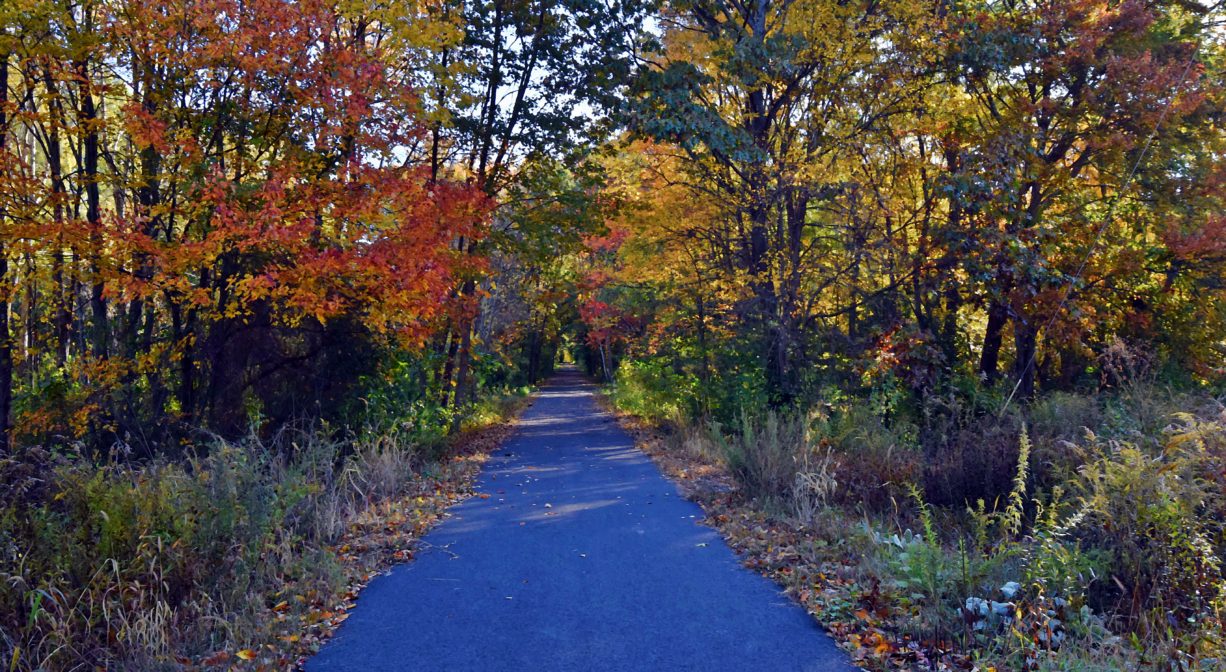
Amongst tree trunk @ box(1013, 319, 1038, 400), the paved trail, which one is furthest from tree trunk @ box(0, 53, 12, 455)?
tree trunk @ box(1013, 319, 1038, 400)

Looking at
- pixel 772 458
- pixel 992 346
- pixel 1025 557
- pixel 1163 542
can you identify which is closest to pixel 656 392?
pixel 992 346

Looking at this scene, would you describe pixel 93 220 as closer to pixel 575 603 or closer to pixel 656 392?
pixel 575 603

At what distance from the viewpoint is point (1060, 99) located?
17.0 meters

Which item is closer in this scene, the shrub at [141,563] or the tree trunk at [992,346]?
the shrub at [141,563]

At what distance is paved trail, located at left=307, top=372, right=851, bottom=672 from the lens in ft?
16.1

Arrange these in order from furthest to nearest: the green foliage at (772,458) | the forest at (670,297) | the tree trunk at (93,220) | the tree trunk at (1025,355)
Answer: the tree trunk at (1025,355) → the green foliage at (772,458) → the tree trunk at (93,220) → the forest at (670,297)

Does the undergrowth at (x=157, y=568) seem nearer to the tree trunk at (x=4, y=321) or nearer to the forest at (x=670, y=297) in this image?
the forest at (x=670, y=297)

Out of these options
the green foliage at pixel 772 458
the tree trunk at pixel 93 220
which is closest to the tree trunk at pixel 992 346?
the green foliage at pixel 772 458

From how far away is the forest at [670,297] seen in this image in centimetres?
530

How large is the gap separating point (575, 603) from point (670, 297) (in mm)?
12122

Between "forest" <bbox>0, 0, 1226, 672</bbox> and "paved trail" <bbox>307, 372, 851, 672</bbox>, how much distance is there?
0.35 meters

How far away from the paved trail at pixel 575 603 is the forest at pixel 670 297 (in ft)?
1.14

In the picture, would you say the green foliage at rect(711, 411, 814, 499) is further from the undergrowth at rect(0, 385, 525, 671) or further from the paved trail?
the undergrowth at rect(0, 385, 525, 671)

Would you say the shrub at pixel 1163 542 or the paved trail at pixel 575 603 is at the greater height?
the shrub at pixel 1163 542
